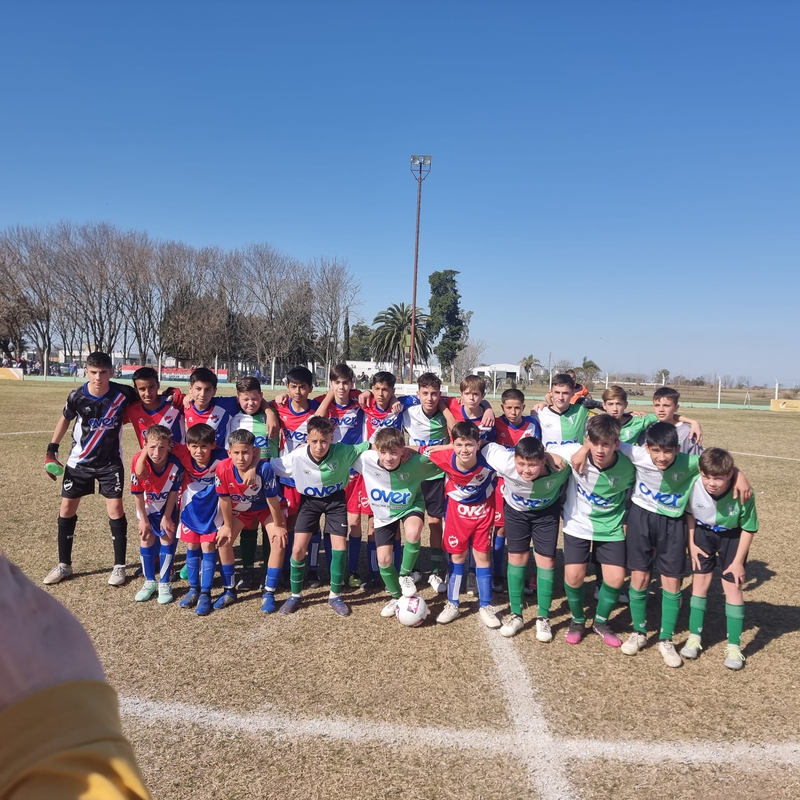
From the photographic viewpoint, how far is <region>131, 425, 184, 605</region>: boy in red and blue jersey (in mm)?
4777

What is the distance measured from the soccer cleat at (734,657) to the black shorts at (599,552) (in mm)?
857

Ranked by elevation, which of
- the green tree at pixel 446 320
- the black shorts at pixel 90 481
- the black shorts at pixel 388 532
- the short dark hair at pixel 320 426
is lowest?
the black shorts at pixel 388 532

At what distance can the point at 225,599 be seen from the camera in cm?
468

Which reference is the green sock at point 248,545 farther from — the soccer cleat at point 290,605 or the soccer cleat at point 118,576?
the soccer cleat at point 118,576

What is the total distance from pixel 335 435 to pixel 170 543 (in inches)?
72.8

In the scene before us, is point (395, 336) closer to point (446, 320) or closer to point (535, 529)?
point (446, 320)

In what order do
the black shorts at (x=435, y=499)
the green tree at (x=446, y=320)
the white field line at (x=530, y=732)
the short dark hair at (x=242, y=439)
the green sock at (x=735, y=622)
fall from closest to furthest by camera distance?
the white field line at (x=530, y=732)
the green sock at (x=735, y=622)
the short dark hair at (x=242, y=439)
the black shorts at (x=435, y=499)
the green tree at (x=446, y=320)

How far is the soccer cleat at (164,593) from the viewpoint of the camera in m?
4.66

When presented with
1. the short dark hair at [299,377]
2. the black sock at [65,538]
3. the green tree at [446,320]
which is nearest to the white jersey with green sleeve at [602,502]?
the short dark hair at [299,377]

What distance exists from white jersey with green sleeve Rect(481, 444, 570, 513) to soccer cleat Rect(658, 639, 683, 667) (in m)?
1.24

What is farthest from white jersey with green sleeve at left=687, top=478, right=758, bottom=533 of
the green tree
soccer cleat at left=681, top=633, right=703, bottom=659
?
the green tree

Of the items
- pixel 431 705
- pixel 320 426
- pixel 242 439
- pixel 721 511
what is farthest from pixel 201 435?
pixel 721 511

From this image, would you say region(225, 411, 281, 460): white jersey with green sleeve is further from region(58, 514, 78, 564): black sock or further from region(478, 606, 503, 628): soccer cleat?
region(478, 606, 503, 628): soccer cleat

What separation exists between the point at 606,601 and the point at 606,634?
0.78ft
